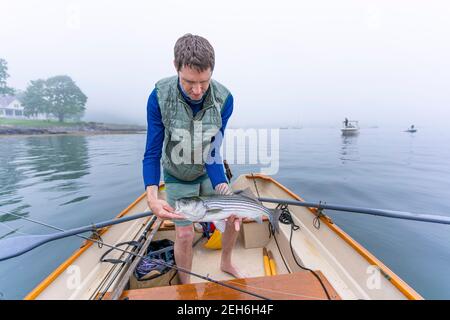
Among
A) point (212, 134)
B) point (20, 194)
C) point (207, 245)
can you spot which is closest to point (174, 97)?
point (212, 134)

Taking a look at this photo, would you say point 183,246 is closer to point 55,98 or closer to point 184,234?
point 184,234

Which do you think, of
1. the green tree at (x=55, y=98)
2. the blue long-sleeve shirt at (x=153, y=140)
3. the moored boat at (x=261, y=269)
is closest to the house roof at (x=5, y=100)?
the green tree at (x=55, y=98)

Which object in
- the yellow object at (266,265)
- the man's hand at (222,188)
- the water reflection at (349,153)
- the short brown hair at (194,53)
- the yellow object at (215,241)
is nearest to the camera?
the short brown hair at (194,53)

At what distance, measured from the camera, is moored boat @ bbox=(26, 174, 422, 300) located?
226 centimetres

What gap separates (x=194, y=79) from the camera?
83.0 inches

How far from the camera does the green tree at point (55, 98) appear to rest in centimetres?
6581

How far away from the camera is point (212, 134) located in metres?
2.70

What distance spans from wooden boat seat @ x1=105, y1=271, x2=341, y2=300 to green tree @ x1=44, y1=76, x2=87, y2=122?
8645 cm

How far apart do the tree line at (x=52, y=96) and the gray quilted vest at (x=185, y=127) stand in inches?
3377

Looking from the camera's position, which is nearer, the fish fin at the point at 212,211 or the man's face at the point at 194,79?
the man's face at the point at 194,79

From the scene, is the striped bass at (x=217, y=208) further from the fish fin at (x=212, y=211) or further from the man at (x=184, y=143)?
the man at (x=184, y=143)

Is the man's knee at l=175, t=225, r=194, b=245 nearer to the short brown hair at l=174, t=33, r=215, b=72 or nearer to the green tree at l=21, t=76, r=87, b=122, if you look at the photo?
the short brown hair at l=174, t=33, r=215, b=72

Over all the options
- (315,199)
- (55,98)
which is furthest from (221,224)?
(55,98)

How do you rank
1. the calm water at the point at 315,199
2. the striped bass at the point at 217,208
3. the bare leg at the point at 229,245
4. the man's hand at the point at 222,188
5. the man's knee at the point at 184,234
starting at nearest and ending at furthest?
the striped bass at the point at 217,208 < the man's knee at the point at 184,234 < the man's hand at the point at 222,188 < the bare leg at the point at 229,245 < the calm water at the point at 315,199
